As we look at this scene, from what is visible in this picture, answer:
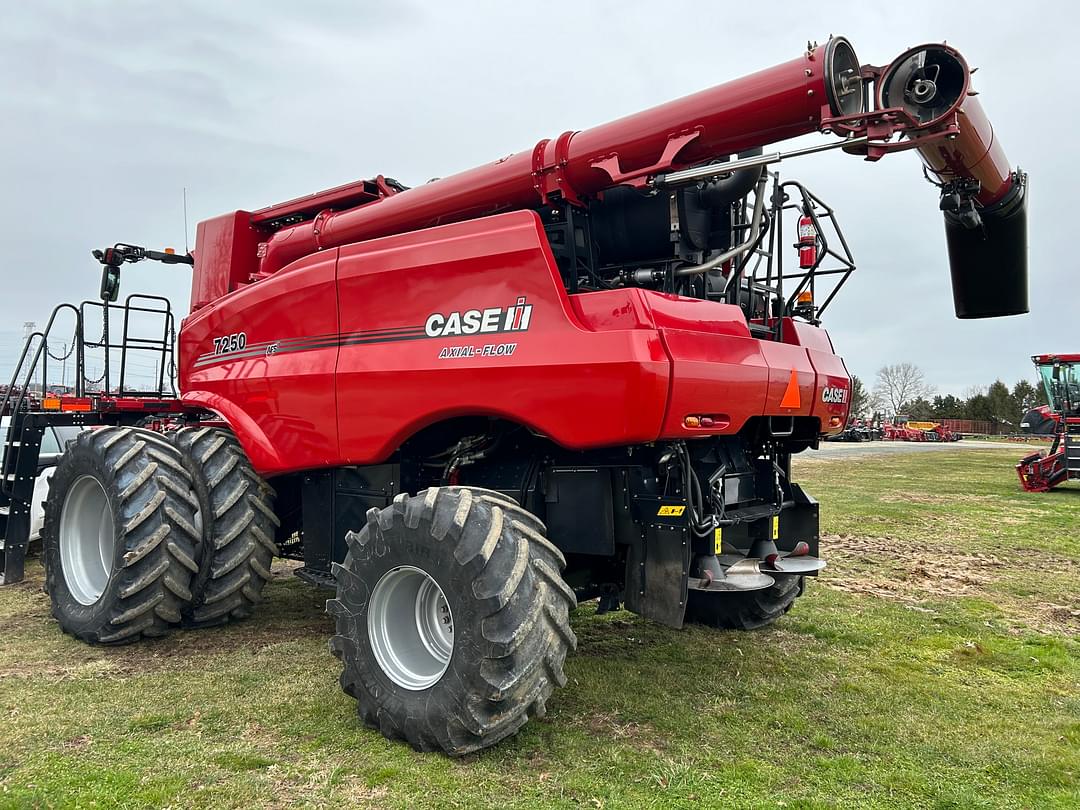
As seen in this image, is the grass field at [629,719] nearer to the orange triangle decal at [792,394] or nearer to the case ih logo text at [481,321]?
the orange triangle decal at [792,394]

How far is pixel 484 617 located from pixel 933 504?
12482 millimetres

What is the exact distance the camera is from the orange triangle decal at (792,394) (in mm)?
4559

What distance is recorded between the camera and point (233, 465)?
17.8ft

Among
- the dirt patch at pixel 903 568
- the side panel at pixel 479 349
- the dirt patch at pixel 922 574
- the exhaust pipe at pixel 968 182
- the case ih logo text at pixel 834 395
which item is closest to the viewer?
the exhaust pipe at pixel 968 182

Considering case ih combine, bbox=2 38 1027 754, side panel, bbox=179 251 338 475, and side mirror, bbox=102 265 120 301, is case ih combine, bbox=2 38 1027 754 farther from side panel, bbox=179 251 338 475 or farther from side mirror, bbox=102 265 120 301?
side mirror, bbox=102 265 120 301

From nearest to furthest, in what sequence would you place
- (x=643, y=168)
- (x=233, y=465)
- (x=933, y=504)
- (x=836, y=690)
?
(x=643, y=168) → (x=836, y=690) → (x=233, y=465) → (x=933, y=504)

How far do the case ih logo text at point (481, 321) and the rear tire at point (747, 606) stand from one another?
2636 millimetres

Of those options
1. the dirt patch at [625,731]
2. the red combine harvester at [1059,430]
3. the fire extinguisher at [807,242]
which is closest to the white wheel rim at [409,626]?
the dirt patch at [625,731]

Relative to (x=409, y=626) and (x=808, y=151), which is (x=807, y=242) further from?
(x=409, y=626)

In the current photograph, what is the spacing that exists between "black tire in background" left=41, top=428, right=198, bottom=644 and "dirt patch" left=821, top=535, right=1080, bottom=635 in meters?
5.35

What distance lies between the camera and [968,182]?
403cm

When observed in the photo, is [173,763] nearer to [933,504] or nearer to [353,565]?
[353,565]

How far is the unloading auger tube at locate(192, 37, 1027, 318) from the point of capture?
3.37 metres

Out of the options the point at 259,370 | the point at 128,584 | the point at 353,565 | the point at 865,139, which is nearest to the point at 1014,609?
the point at 865,139
